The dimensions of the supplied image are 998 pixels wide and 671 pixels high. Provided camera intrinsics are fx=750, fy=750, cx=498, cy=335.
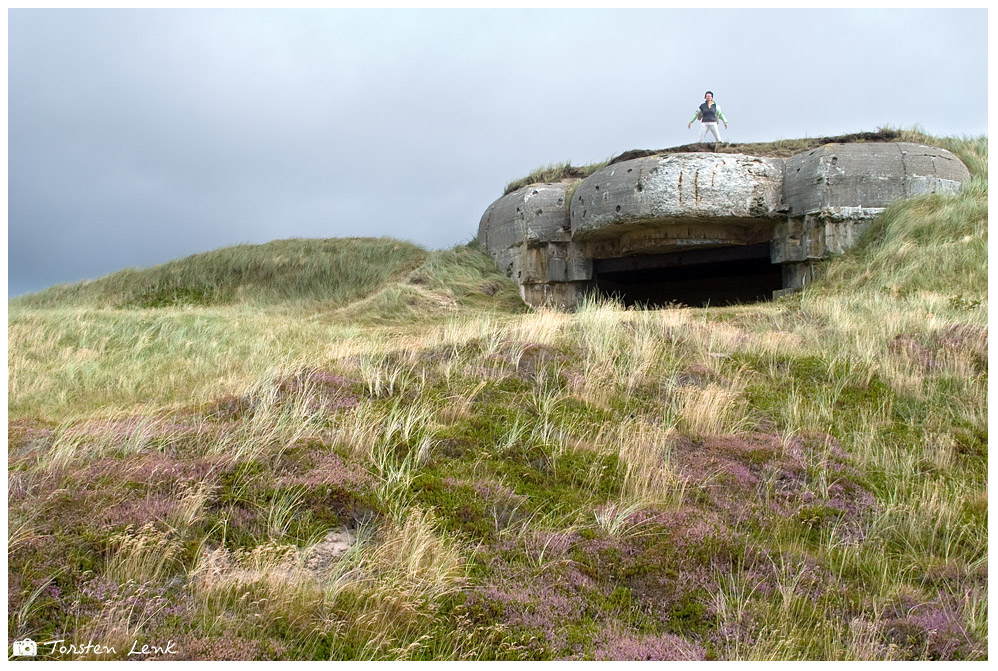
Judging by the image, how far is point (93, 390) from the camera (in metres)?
6.88

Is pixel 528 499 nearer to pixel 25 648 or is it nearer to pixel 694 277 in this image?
pixel 25 648

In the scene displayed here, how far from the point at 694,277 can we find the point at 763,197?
4.21 m

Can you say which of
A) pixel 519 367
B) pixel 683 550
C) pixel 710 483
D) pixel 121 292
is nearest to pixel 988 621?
pixel 683 550

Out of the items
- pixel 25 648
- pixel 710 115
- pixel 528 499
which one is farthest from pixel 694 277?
pixel 25 648

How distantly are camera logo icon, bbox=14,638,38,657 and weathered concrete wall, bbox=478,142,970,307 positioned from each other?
10.3 meters

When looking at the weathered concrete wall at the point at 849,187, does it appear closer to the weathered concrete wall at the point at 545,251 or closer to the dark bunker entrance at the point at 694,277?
the dark bunker entrance at the point at 694,277

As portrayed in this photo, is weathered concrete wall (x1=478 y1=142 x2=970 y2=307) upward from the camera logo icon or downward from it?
upward

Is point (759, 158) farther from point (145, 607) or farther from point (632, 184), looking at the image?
point (145, 607)

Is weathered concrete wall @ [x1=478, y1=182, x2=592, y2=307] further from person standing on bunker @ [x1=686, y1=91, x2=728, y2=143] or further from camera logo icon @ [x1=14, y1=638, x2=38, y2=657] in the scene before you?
camera logo icon @ [x1=14, y1=638, x2=38, y2=657]

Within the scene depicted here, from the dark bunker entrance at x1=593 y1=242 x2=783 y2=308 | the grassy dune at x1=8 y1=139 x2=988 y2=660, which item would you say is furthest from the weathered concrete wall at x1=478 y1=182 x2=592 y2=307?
the grassy dune at x1=8 y1=139 x2=988 y2=660

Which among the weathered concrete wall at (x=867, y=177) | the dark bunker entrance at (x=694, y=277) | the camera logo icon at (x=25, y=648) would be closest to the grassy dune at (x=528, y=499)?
the camera logo icon at (x=25, y=648)

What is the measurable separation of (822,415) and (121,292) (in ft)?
58.6

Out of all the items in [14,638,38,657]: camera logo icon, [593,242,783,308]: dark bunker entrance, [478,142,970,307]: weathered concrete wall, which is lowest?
[14,638,38,657]: camera logo icon

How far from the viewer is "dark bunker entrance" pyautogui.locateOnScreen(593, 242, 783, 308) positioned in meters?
13.0
